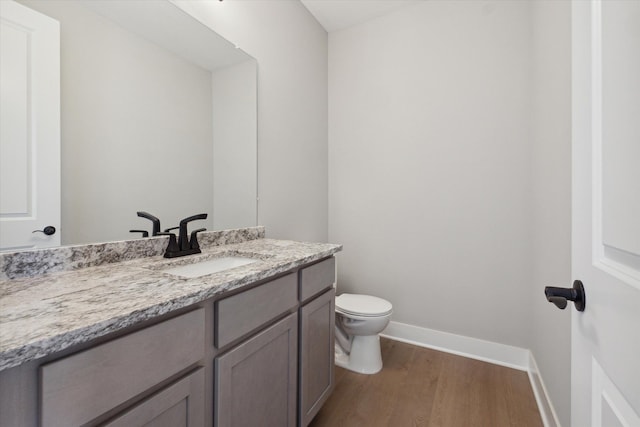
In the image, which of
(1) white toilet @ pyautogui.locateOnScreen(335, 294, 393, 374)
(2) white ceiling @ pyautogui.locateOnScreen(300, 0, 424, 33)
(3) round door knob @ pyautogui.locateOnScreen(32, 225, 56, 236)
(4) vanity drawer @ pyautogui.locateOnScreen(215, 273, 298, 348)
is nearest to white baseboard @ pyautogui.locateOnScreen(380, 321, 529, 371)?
(1) white toilet @ pyautogui.locateOnScreen(335, 294, 393, 374)

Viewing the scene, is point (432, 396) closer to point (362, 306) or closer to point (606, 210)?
point (362, 306)

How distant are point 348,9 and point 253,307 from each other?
241 centimetres

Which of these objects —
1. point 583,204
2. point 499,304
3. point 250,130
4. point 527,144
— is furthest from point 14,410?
point 527,144

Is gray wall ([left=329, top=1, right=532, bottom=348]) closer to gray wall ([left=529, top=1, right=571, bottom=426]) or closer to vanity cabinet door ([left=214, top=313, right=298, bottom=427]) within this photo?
gray wall ([left=529, top=1, right=571, bottom=426])

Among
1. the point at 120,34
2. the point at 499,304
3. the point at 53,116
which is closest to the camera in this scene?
the point at 53,116

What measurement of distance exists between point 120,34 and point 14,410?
126cm

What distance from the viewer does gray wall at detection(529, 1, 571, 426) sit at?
117 cm

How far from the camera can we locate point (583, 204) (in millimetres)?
561

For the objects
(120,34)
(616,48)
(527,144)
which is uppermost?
(120,34)

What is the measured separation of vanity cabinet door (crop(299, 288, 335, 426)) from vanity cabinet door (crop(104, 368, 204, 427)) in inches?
20.7

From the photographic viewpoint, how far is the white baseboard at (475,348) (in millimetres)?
1698

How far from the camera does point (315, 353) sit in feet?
4.38

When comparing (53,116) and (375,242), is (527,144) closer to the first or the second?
(375,242)

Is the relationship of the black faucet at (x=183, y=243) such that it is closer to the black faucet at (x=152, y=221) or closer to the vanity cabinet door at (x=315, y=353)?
the black faucet at (x=152, y=221)
